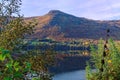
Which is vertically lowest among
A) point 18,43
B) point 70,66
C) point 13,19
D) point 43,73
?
point 70,66

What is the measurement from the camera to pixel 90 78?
37.1 ft

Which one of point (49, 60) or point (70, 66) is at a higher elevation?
point (49, 60)

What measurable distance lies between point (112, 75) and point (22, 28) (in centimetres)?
549

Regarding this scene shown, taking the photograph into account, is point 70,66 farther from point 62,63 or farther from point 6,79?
point 6,79

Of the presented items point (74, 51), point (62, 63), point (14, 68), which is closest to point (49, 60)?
point (14, 68)

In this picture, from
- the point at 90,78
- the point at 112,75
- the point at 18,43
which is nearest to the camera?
the point at 112,75

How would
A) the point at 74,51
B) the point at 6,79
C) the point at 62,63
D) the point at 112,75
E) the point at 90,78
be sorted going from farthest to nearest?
1. the point at 74,51
2. the point at 62,63
3. the point at 90,78
4. the point at 112,75
5. the point at 6,79

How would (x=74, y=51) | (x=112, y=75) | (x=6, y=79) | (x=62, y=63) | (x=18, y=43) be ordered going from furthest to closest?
(x=74, y=51) → (x=62, y=63) → (x=18, y=43) → (x=112, y=75) → (x=6, y=79)

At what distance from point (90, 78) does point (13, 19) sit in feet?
17.0

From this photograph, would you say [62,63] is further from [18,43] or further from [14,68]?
[14,68]

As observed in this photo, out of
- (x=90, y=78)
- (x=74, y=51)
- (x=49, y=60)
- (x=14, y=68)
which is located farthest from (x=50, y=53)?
(x=74, y=51)

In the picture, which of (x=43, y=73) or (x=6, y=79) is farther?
(x=43, y=73)

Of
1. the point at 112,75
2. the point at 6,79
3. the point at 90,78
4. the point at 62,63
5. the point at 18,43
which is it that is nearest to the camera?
the point at 6,79

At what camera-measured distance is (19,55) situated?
1466 centimetres
